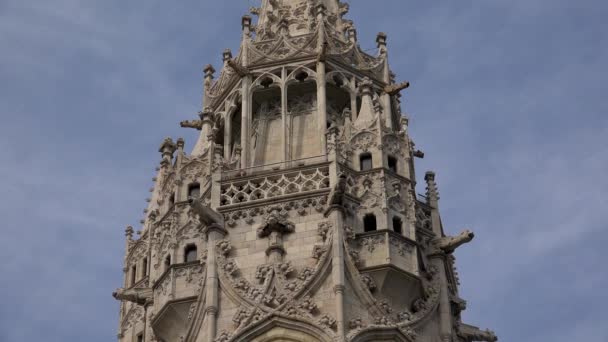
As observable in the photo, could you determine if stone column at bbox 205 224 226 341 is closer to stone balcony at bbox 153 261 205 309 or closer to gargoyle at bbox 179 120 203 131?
stone balcony at bbox 153 261 205 309

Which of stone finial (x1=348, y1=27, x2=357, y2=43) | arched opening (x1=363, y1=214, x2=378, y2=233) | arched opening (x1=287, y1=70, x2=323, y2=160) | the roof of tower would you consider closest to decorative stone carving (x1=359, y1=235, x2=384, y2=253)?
arched opening (x1=363, y1=214, x2=378, y2=233)

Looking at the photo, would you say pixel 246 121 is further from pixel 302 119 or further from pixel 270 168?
pixel 270 168

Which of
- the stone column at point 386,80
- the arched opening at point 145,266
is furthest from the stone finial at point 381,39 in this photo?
the arched opening at point 145,266

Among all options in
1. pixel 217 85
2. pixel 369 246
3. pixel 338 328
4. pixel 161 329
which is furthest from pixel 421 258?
pixel 217 85

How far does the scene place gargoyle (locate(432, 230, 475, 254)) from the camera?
3003cm

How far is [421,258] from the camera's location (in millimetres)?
29562

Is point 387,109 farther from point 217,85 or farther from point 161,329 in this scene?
point 161,329

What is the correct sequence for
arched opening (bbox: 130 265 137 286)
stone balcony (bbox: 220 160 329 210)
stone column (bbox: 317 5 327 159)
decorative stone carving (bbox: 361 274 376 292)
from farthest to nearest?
arched opening (bbox: 130 265 137 286) < stone column (bbox: 317 5 327 159) < stone balcony (bbox: 220 160 329 210) < decorative stone carving (bbox: 361 274 376 292)

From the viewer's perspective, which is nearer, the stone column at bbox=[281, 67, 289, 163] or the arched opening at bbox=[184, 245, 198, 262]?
the arched opening at bbox=[184, 245, 198, 262]

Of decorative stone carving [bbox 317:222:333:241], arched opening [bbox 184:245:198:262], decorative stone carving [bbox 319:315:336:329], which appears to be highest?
arched opening [bbox 184:245:198:262]

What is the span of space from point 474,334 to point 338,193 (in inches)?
173

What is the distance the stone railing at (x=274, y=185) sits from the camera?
2983 centimetres

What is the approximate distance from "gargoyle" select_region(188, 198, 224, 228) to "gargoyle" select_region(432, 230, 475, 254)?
4516 mm

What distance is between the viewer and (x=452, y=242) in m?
30.0
